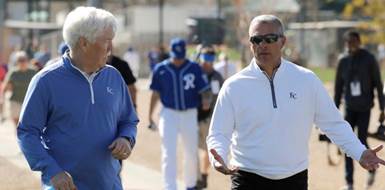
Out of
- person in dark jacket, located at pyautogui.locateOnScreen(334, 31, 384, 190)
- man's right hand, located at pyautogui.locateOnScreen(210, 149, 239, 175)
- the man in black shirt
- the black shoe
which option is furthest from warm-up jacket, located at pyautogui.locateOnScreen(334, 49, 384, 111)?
man's right hand, located at pyautogui.locateOnScreen(210, 149, 239, 175)

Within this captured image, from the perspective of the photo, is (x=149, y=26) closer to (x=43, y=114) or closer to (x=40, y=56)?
(x=40, y=56)

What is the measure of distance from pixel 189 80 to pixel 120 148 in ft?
20.4

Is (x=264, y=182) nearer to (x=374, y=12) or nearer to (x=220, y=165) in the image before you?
(x=220, y=165)

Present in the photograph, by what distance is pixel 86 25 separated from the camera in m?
5.06

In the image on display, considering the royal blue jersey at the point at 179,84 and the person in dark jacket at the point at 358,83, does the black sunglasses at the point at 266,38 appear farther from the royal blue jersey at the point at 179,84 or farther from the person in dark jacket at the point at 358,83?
the person in dark jacket at the point at 358,83

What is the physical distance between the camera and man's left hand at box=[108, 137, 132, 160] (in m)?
5.16

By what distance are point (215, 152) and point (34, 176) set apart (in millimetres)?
7517

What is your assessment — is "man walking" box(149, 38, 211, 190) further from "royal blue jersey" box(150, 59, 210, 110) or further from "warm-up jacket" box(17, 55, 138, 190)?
"warm-up jacket" box(17, 55, 138, 190)

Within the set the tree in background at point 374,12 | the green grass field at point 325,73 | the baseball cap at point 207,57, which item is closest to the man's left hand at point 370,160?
the baseball cap at point 207,57

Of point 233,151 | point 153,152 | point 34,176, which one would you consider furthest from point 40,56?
point 233,151

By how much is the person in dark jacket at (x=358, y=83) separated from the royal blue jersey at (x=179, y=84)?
5.53 feet

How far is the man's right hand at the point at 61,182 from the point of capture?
16.3ft

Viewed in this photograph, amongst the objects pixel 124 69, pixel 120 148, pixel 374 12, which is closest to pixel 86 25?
pixel 120 148

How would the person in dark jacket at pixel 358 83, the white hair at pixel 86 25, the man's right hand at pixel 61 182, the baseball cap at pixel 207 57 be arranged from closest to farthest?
the man's right hand at pixel 61 182
the white hair at pixel 86 25
the person in dark jacket at pixel 358 83
the baseball cap at pixel 207 57
